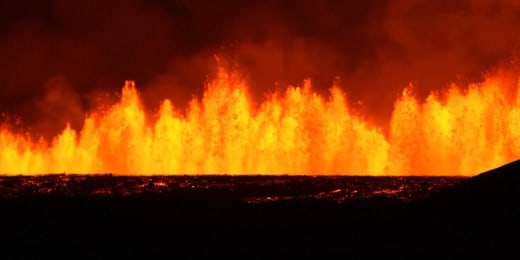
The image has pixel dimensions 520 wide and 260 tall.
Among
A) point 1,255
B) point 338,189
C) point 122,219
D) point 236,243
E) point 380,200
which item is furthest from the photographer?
point 338,189

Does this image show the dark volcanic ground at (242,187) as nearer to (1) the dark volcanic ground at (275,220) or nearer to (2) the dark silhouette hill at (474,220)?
(1) the dark volcanic ground at (275,220)

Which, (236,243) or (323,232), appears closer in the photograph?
(236,243)

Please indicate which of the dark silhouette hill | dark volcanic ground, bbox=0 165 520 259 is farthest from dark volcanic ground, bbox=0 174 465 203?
the dark silhouette hill

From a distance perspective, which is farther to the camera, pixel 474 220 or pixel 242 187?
pixel 242 187

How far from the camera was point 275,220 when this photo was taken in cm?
5469

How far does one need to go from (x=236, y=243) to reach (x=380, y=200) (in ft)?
120

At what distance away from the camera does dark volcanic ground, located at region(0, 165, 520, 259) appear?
34094 mm

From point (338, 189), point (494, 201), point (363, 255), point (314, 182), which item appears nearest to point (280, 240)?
point (363, 255)

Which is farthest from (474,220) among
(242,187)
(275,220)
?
(242,187)

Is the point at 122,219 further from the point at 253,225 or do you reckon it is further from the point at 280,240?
the point at 280,240

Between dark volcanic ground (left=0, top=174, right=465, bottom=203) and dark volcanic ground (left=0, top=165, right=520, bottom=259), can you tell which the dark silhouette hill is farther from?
dark volcanic ground (left=0, top=174, right=465, bottom=203)

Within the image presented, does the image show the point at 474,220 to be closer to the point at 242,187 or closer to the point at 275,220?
the point at 275,220

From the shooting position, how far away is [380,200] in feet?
246

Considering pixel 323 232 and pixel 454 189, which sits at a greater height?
pixel 454 189
